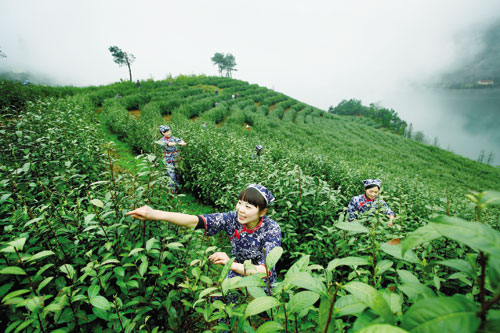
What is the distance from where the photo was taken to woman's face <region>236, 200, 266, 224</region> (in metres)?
1.99

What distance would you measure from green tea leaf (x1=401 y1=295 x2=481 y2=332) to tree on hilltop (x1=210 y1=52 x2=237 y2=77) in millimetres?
59401

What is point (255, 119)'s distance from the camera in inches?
661

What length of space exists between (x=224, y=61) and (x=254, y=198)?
193 feet

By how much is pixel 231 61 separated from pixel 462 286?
5947 cm

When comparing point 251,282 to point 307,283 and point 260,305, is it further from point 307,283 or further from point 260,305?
point 307,283

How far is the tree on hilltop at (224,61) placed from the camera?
5269 centimetres

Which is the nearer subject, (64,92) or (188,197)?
(188,197)

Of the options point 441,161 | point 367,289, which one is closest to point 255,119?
point 367,289

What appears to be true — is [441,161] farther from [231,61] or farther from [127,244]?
[231,61]

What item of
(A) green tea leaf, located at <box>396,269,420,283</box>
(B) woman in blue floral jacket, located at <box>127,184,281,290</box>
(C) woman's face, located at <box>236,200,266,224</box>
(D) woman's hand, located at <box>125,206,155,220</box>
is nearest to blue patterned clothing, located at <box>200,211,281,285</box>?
(B) woman in blue floral jacket, located at <box>127,184,281,290</box>

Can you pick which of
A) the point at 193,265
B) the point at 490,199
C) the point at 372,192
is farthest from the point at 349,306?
the point at 372,192

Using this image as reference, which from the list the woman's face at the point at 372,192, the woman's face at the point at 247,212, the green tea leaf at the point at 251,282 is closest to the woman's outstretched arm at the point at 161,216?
the woman's face at the point at 247,212

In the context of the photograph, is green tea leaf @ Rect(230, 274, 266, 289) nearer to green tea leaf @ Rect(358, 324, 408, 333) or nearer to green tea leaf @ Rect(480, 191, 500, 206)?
green tea leaf @ Rect(358, 324, 408, 333)

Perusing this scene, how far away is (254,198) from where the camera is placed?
199 cm
